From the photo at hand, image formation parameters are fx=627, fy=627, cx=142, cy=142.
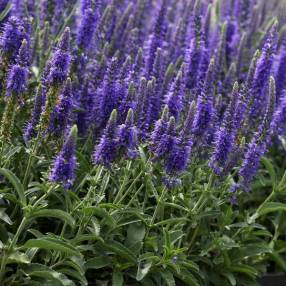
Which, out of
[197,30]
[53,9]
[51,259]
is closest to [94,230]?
[51,259]

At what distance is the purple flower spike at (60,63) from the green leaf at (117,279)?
5.09ft

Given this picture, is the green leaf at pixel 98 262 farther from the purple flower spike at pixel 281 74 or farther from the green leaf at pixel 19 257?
the purple flower spike at pixel 281 74

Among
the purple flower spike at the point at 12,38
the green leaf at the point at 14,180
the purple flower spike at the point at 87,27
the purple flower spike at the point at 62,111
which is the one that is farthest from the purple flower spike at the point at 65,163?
the purple flower spike at the point at 87,27

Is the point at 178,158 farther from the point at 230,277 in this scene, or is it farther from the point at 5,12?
the point at 5,12

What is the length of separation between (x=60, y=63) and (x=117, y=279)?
169 centimetres

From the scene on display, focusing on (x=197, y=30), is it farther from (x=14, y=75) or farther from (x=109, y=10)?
(x=14, y=75)

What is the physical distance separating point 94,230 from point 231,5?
4310 millimetres

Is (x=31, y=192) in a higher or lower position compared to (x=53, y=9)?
lower

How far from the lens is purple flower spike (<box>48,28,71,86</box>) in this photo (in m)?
4.39

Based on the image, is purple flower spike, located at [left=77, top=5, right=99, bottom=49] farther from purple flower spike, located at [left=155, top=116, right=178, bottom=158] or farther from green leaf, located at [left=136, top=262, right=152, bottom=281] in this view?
green leaf, located at [left=136, top=262, right=152, bottom=281]

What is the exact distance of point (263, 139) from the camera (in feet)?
16.6

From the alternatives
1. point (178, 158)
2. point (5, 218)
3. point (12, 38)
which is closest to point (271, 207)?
point (178, 158)

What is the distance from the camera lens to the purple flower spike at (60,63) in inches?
173

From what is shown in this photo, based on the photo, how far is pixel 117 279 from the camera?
4777 mm
